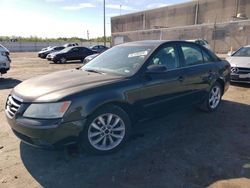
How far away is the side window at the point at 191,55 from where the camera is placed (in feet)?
16.2

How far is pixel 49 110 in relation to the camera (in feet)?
10.7

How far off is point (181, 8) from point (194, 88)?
38.9 meters

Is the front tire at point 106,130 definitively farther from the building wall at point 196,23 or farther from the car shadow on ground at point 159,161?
the building wall at point 196,23

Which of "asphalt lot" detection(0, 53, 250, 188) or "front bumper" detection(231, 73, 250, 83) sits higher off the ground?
"front bumper" detection(231, 73, 250, 83)

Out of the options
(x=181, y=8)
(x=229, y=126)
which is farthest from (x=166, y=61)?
(x=181, y=8)

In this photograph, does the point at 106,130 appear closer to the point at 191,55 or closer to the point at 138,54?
the point at 138,54

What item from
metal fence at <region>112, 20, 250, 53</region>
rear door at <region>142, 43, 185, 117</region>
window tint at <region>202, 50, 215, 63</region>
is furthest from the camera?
metal fence at <region>112, 20, 250, 53</region>

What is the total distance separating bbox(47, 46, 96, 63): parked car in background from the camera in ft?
68.5

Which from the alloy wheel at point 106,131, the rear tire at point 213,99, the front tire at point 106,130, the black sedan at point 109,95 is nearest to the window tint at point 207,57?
the black sedan at point 109,95

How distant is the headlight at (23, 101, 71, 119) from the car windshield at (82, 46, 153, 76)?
1.16 meters

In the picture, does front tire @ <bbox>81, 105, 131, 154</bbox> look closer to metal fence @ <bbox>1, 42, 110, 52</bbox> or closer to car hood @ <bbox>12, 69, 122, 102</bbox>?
car hood @ <bbox>12, 69, 122, 102</bbox>

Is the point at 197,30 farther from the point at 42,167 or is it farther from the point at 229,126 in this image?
the point at 42,167

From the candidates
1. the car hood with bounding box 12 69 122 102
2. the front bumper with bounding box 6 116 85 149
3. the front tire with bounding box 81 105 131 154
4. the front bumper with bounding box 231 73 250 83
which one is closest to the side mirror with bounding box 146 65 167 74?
the car hood with bounding box 12 69 122 102

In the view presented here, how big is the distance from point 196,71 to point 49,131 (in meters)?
3.05
